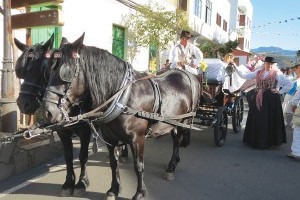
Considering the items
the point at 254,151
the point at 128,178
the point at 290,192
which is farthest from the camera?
the point at 254,151

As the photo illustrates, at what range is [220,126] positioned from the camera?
7.25 meters

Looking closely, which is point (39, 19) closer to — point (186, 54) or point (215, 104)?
point (186, 54)

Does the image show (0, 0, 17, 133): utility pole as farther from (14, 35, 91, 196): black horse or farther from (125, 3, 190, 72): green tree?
(125, 3, 190, 72): green tree

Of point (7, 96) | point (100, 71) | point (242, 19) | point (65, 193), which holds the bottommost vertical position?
point (65, 193)

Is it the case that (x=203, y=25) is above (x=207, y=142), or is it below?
above

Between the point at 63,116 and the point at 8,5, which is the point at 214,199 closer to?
the point at 63,116

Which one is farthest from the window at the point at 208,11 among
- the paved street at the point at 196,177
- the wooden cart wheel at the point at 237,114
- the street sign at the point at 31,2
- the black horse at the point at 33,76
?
the black horse at the point at 33,76

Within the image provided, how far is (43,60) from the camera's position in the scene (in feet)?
13.1

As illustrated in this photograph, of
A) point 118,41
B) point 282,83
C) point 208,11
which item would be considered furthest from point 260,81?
point 208,11

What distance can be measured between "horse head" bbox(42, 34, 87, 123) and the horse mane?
4 centimetres

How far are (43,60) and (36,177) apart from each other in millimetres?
1956

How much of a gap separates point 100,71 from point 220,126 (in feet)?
13.8

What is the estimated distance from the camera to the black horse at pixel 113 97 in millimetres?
3395

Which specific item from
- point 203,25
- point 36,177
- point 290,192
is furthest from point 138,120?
point 203,25
